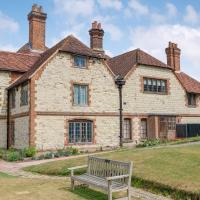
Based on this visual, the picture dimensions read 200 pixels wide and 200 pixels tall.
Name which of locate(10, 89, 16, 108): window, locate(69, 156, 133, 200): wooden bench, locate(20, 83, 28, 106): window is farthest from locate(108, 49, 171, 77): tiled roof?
locate(69, 156, 133, 200): wooden bench

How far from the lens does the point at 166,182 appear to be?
10.4 m

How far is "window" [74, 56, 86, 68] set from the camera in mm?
25094

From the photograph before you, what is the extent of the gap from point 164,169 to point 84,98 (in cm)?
1403

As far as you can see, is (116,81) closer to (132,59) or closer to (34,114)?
(132,59)

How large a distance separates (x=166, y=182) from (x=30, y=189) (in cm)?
430

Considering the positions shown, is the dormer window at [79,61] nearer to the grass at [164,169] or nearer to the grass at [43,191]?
the grass at [164,169]

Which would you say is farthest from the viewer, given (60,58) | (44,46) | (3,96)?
(44,46)

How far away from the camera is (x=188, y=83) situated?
34344 mm

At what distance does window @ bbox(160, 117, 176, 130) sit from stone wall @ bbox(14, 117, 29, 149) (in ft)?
38.2

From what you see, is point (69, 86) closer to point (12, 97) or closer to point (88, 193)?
point (12, 97)

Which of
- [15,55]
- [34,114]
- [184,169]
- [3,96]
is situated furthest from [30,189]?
[15,55]

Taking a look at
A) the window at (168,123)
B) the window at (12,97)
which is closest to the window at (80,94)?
the window at (12,97)

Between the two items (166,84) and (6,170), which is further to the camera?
(166,84)

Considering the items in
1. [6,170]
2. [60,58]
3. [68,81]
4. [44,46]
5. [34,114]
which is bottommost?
[6,170]
